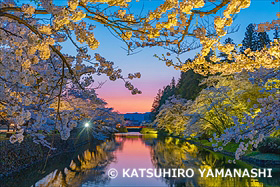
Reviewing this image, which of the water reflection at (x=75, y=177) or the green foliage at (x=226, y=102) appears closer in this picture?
the water reflection at (x=75, y=177)

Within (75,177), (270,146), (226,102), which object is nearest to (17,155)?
(75,177)

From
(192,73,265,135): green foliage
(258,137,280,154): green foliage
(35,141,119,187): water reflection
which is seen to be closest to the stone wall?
(35,141,119,187): water reflection

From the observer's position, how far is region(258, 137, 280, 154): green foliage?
14116 mm

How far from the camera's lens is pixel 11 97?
16.0 feet

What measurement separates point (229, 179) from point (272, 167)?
13.8 ft

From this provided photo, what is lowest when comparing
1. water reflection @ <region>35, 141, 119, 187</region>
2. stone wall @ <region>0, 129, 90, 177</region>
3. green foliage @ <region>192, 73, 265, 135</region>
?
water reflection @ <region>35, 141, 119, 187</region>

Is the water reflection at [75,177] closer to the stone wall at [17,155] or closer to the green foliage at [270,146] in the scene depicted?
the stone wall at [17,155]

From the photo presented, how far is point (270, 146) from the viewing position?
47.0 ft

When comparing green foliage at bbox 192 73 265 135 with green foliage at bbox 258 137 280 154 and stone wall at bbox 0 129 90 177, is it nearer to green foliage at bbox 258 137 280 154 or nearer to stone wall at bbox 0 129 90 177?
green foliage at bbox 258 137 280 154

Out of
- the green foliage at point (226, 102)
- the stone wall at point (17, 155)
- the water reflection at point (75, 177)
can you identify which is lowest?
the water reflection at point (75, 177)

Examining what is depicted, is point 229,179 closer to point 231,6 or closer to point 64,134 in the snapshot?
point 64,134

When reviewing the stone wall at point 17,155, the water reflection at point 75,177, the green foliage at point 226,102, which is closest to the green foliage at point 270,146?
the green foliage at point 226,102

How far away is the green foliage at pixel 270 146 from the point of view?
1412 cm

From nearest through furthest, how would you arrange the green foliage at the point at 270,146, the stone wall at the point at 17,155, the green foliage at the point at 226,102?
1. the stone wall at the point at 17,155
2. the green foliage at the point at 270,146
3. the green foliage at the point at 226,102
